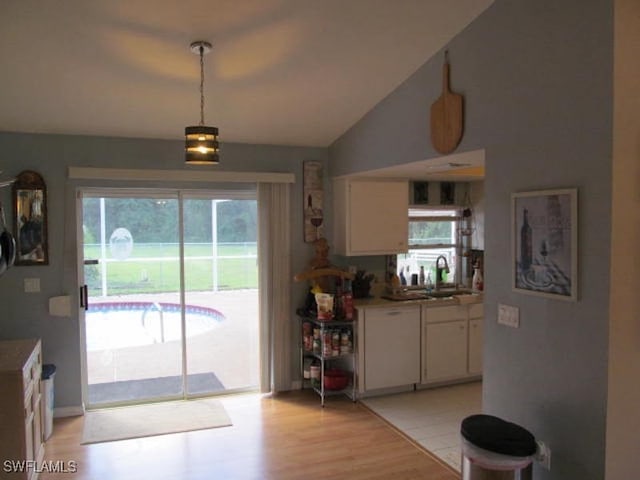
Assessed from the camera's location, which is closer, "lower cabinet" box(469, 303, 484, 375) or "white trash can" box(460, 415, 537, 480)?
"white trash can" box(460, 415, 537, 480)

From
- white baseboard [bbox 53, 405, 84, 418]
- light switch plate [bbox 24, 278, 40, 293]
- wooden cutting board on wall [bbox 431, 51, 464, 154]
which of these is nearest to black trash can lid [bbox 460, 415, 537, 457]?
wooden cutting board on wall [bbox 431, 51, 464, 154]

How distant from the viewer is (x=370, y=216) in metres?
4.91

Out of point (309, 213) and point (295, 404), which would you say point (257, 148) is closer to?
point (309, 213)

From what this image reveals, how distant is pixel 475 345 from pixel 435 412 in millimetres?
992

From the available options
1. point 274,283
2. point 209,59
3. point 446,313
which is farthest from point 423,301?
point 209,59

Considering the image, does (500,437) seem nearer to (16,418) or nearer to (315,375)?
(315,375)

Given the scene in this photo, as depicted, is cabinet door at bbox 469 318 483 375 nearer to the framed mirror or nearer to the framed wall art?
the framed wall art

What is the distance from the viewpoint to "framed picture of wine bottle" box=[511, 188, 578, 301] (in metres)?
2.42

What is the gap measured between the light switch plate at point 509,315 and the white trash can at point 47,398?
3317 mm

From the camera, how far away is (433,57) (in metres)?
3.35

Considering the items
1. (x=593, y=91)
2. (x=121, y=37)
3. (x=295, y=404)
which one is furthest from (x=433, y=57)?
(x=295, y=404)

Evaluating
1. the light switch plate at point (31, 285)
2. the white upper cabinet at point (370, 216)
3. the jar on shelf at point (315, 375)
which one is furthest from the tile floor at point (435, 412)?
the light switch plate at point (31, 285)

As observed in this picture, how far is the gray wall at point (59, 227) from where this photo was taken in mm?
4168

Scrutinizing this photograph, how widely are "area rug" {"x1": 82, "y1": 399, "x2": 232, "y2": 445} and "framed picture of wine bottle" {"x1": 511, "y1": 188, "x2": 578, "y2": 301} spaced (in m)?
2.73
